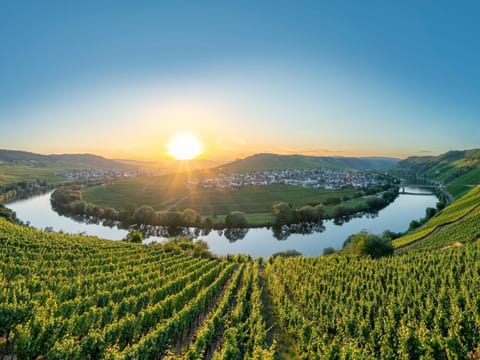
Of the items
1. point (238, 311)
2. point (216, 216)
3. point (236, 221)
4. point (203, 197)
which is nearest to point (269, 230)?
point (236, 221)

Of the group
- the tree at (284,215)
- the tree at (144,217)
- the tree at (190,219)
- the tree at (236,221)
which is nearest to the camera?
the tree at (236,221)

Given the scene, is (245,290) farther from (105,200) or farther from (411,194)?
(411,194)

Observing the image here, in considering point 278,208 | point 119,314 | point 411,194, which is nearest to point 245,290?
point 119,314

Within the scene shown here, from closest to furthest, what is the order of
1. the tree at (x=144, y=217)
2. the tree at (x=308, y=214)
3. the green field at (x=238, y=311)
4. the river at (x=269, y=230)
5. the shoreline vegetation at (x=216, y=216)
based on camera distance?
the green field at (x=238, y=311), the river at (x=269, y=230), the shoreline vegetation at (x=216, y=216), the tree at (x=144, y=217), the tree at (x=308, y=214)

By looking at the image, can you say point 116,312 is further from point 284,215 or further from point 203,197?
point 203,197

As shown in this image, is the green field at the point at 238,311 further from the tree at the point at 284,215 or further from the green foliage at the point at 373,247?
the tree at the point at 284,215

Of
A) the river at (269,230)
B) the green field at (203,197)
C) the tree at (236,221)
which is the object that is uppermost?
the green field at (203,197)

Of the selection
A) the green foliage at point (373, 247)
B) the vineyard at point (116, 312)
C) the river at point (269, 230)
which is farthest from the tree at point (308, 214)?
the vineyard at point (116, 312)

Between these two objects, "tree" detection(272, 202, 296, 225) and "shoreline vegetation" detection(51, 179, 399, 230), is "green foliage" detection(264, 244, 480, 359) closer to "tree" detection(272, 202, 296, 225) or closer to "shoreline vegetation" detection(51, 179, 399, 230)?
"shoreline vegetation" detection(51, 179, 399, 230)
